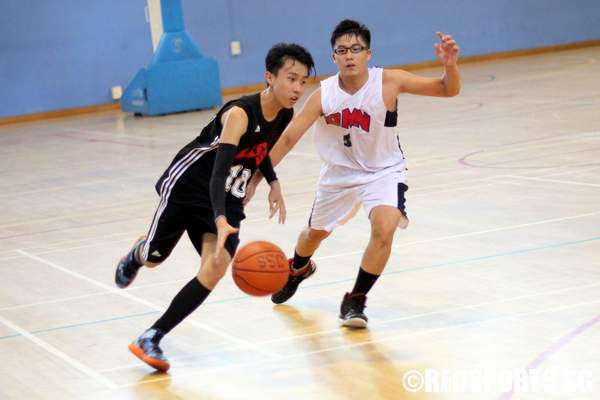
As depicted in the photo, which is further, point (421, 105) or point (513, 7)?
point (513, 7)

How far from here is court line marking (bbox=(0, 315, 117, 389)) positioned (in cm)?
413

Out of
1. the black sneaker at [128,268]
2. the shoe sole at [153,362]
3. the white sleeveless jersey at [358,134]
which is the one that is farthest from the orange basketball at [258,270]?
the black sneaker at [128,268]

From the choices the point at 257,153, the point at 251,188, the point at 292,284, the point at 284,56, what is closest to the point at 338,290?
the point at 292,284

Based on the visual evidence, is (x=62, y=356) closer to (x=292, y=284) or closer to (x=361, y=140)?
(x=292, y=284)

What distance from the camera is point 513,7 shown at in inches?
881

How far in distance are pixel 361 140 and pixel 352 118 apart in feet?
0.37

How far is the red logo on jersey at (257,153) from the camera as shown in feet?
14.6

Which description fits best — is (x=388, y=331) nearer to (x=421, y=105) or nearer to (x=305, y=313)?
(x=305, y=313)

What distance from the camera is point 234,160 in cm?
443

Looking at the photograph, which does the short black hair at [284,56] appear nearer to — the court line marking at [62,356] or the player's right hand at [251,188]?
the player's right hand at [251,188]

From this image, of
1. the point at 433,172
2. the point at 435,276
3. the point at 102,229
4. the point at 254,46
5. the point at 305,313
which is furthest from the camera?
the point at 254,46

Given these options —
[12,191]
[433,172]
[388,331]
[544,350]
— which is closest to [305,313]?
[388,331]

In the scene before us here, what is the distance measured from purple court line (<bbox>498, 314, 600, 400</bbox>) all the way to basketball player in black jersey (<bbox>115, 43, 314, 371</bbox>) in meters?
1.24

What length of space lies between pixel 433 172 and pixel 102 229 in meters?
2.86
